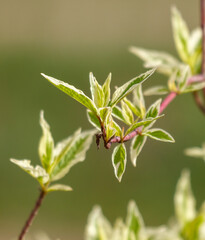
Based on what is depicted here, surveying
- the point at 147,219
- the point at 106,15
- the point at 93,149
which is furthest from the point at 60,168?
the point at 106,15

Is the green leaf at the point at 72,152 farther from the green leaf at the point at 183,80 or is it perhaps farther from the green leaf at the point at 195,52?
the green leaf at the point at 195,52


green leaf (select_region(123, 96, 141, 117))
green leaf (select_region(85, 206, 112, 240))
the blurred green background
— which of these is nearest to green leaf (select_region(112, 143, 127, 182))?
green leaf (select_region(123, 96, 141, 117))

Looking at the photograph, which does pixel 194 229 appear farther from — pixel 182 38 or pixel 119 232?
pixel 182 38

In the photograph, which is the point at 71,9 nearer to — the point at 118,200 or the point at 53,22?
the point at 53,22

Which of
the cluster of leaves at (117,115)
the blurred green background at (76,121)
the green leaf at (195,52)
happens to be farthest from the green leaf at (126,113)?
the blurred green background at (76,121)

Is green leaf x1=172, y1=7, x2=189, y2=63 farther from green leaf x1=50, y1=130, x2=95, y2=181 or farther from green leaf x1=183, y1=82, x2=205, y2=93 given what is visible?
green leaf x1=50, y1=130, x2=95, y2=181

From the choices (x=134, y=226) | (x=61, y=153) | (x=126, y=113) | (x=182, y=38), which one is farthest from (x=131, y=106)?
(x=182, y=38)

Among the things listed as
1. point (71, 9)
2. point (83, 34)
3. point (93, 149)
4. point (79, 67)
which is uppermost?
point (71, 9)
